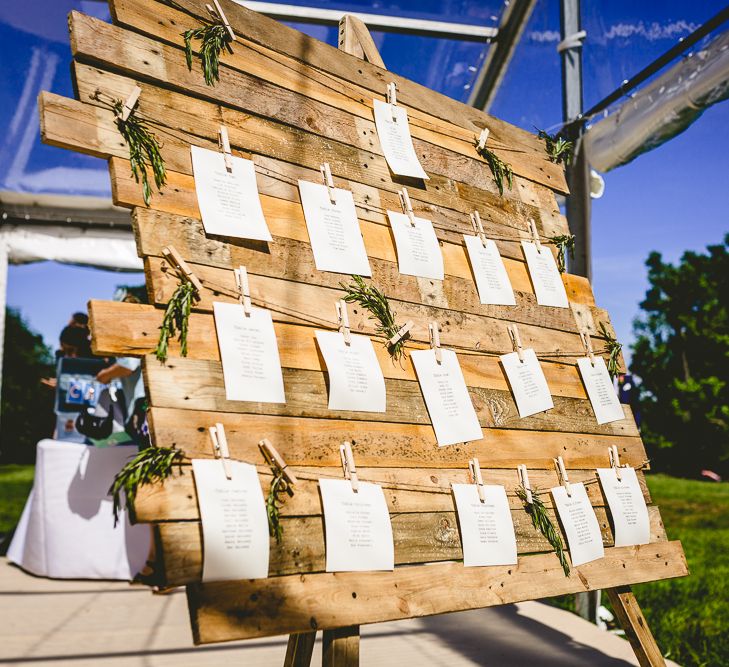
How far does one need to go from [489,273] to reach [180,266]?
830 millimetres

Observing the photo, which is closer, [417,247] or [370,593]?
[370,593]

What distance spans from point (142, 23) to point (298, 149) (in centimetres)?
38

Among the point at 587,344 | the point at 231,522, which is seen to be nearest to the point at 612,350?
the point at 587,344

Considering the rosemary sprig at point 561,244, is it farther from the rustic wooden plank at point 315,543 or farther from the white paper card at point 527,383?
the rustic wooden plank at point 315,543

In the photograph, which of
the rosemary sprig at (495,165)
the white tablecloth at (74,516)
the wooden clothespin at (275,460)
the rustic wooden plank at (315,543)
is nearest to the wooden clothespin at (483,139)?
the rosemary sprig at (495,165)

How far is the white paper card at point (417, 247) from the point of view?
1.48m

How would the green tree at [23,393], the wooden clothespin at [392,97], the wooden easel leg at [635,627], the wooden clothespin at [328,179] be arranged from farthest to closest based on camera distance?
1. the green tree at [23,393]
2. the wooden clothespin at [392,97]
3. the wooden easel leg at [635,627]
4. the wooden clothespin at [328,179]

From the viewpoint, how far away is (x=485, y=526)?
1.35 metres

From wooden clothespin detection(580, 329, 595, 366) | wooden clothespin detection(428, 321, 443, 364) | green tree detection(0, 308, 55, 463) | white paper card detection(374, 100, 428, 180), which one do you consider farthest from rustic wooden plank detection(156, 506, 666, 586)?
green tree detection(0, 308, 55, 463)

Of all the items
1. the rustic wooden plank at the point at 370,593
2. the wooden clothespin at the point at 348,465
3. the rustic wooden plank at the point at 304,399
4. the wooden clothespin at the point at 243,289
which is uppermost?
the wooden clothespin at the point at 243,289

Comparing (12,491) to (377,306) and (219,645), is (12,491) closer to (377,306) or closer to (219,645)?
(219,645)

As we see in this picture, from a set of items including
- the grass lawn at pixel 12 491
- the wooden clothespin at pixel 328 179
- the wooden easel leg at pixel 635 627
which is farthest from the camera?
the grass lawn at pixel 12 491

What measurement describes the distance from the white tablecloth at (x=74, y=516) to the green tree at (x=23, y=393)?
5.04m

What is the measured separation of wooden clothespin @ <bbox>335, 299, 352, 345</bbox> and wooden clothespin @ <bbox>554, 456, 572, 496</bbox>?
2.09ft
